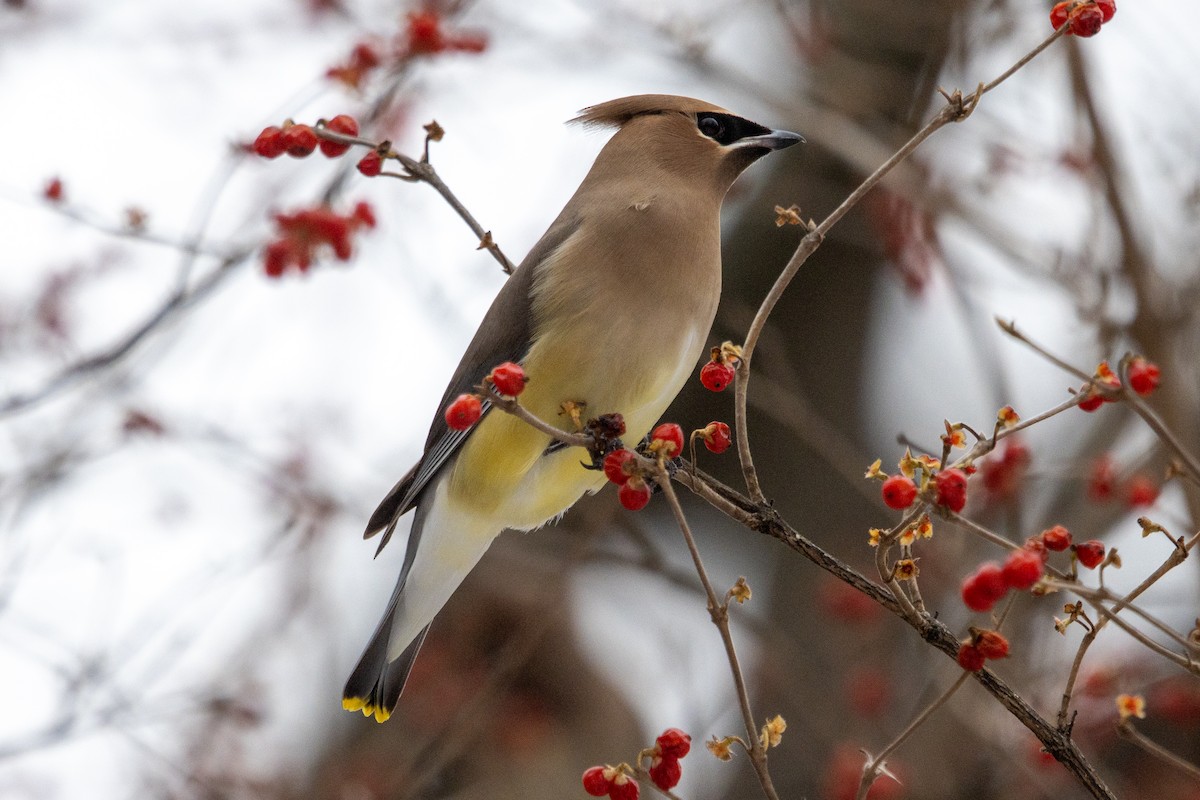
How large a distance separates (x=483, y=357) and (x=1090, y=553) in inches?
71.2

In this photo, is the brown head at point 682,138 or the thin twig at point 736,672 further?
the brown head at point 682,138

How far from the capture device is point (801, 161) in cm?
593

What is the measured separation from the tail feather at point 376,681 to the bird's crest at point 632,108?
5.53ft

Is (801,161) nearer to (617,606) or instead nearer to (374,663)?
(617,606)

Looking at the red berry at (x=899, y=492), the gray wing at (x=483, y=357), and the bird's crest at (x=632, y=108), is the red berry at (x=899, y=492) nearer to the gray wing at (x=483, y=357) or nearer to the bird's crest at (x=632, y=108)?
the gray wing at (x=483, y=357)

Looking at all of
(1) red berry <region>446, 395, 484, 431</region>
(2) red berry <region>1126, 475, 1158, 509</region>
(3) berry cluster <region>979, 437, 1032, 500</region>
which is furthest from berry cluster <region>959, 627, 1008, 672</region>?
(3) berry cluster <region>979, 437, 1032, 500</region>

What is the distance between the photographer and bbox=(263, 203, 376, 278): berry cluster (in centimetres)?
379

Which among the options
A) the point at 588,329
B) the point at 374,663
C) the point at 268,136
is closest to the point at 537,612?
the point at 374,663

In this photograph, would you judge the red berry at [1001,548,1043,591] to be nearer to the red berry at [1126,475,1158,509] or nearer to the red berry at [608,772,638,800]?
the red berry at [608,772,638,800]

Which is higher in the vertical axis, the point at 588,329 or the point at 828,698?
the point at 588,329

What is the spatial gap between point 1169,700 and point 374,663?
2.57 m

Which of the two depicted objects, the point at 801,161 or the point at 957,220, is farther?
the point at 801,161

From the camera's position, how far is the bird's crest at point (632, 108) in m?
4.00

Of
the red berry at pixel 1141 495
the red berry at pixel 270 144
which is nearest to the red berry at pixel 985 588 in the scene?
the red berry at pixel 1141 495
